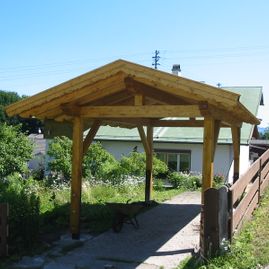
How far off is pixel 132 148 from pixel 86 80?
1565 cm

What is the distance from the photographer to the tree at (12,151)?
61.8 feet

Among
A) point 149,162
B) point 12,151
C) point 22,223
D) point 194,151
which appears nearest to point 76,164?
point 22,223

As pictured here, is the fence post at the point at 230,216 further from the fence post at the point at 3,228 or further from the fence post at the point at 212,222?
the fence post at the point at 3,228

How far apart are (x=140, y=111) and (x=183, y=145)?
14522 mm

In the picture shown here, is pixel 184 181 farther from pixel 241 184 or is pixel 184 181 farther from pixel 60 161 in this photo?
pixel 241 184

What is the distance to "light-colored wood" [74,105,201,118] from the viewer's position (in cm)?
868

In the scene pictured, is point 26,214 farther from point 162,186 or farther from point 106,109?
point 162,186

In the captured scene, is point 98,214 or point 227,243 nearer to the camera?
point 227,243

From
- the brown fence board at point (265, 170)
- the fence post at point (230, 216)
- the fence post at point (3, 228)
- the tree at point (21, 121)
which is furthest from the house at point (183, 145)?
the tree at point (21, 121)

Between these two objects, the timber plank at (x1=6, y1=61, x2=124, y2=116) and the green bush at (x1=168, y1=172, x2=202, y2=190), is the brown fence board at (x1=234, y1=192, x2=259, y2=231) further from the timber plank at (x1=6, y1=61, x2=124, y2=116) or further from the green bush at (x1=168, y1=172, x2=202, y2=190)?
the green bush at (x1=168, y1=172, x2=202, y2=190)

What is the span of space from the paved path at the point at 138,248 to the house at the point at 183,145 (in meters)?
10.8

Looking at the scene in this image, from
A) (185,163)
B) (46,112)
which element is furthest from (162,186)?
(46,112)

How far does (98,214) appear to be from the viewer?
11.6 meters

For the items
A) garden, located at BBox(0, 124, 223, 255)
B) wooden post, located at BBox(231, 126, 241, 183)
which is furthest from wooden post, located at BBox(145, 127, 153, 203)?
wooden post, located at BBox(231, 126, 241, 183)
